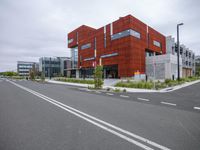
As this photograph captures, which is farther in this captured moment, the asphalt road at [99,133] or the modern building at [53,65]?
the modern building at [53,65]

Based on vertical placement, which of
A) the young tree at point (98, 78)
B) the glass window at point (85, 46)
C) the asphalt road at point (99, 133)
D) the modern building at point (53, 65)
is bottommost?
the asphalt road at point (99, 133)

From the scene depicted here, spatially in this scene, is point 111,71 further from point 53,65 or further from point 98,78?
point 53,65

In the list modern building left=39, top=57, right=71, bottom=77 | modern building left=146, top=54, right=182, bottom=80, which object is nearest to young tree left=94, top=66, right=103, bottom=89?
modern building left=146, top=54, right=182, bottom=80

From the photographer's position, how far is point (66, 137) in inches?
145

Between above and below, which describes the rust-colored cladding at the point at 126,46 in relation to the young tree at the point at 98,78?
above

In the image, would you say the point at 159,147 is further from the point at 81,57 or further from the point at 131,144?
the point at 81,57

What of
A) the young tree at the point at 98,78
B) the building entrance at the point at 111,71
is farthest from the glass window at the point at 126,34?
the young tree at the point at 98,78

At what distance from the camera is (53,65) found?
3853 inches

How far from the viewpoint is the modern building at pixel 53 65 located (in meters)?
91.9

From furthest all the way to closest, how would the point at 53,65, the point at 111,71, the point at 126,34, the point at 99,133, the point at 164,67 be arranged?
the point at 53,65 < the point at 111,71 < the point at 164,67 < the point at 126,34 < the point at 99,133

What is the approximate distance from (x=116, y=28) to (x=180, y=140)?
38.7m

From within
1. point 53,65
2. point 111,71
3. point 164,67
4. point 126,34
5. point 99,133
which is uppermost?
point 126,34

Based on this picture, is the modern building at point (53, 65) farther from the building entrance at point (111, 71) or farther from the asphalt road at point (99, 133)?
the asphalt road at point (99, 133)

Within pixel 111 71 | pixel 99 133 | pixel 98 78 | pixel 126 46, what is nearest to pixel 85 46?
pixel 111 71
